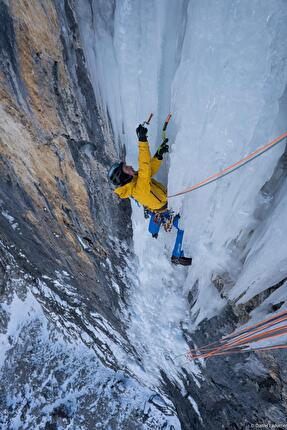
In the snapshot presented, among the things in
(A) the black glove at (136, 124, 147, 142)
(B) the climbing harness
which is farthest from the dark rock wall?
(B) the climbing harness

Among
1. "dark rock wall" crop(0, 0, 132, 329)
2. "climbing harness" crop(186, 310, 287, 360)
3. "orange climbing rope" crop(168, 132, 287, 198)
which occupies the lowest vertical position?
"climbing harness" crop(186, 310, 287, 360)

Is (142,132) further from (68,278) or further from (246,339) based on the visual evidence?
(68,278)

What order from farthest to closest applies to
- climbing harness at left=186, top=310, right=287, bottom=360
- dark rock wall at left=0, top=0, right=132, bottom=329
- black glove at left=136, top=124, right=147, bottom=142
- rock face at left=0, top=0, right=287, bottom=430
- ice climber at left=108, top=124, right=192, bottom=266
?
rock face at left=0, top=0, right=287, bottom=430
dark rock wall at left=0, top=0, right=132, bottom=329
climbing harness at left=186, top=310, right=287, bottom=360
ice climber at left=108, top=124, right=192, bottom=266
black glove at left=136, top=124, right=147, bottom=142

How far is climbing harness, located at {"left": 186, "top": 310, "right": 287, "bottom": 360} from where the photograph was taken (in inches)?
121

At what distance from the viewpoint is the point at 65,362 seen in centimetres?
962

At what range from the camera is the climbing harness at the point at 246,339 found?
3.06m

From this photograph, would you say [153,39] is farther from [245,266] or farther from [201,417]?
[201,417]

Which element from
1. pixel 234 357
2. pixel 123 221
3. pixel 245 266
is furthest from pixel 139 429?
pixel 245 266

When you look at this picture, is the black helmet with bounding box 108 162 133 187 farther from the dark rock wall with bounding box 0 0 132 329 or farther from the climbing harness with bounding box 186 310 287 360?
the climbing harness with bounding box 186 310 287 360

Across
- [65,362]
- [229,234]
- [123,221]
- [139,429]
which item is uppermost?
[123,221]

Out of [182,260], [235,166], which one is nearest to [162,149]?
[235,166]

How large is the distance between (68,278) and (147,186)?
5383mm

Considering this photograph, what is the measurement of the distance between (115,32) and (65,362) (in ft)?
31.4

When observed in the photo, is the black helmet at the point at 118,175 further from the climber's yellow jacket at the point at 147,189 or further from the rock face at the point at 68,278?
the rock face at the point at 68,278
